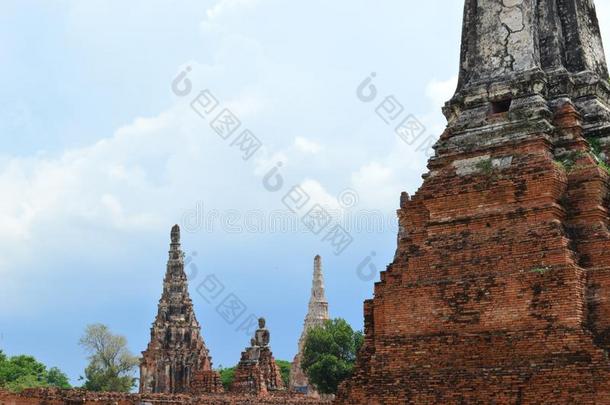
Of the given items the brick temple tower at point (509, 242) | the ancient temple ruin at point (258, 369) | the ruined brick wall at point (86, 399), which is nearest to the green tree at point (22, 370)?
the ancient temple ruin at point (258, 369)

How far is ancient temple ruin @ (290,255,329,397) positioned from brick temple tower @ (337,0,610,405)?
3256 centimetres

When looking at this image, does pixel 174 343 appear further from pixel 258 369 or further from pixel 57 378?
pixel 57 378

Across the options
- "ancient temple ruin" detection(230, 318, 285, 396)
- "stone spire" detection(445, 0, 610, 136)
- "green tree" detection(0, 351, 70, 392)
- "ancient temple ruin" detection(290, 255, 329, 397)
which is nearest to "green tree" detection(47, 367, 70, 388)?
"green tree" detection(0, 351, 70, 392)

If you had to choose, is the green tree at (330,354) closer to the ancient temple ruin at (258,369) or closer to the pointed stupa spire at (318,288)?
the pointed stupa spire at (318,288)

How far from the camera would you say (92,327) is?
5406 centimetres

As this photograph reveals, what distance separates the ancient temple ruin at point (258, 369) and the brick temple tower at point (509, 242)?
1360 cm

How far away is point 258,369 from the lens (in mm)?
26641

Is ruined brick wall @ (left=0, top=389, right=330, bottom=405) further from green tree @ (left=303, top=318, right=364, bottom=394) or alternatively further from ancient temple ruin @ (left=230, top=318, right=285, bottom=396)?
green tree @ (left=303, top=318, right=364, bottom=394)

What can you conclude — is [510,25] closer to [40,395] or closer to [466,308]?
[466,308]

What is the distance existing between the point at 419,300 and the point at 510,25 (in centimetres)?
479

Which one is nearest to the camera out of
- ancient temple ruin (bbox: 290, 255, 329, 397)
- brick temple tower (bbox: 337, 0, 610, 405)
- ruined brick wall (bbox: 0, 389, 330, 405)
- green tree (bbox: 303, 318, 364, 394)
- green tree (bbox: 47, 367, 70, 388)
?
brick temple tower (bbox: 337, 0, 610, 405)

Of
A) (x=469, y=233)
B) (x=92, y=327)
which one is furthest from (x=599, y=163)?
(x=92, y=327)

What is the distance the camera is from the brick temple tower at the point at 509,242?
440 inches

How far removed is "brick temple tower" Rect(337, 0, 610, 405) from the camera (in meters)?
11.2
